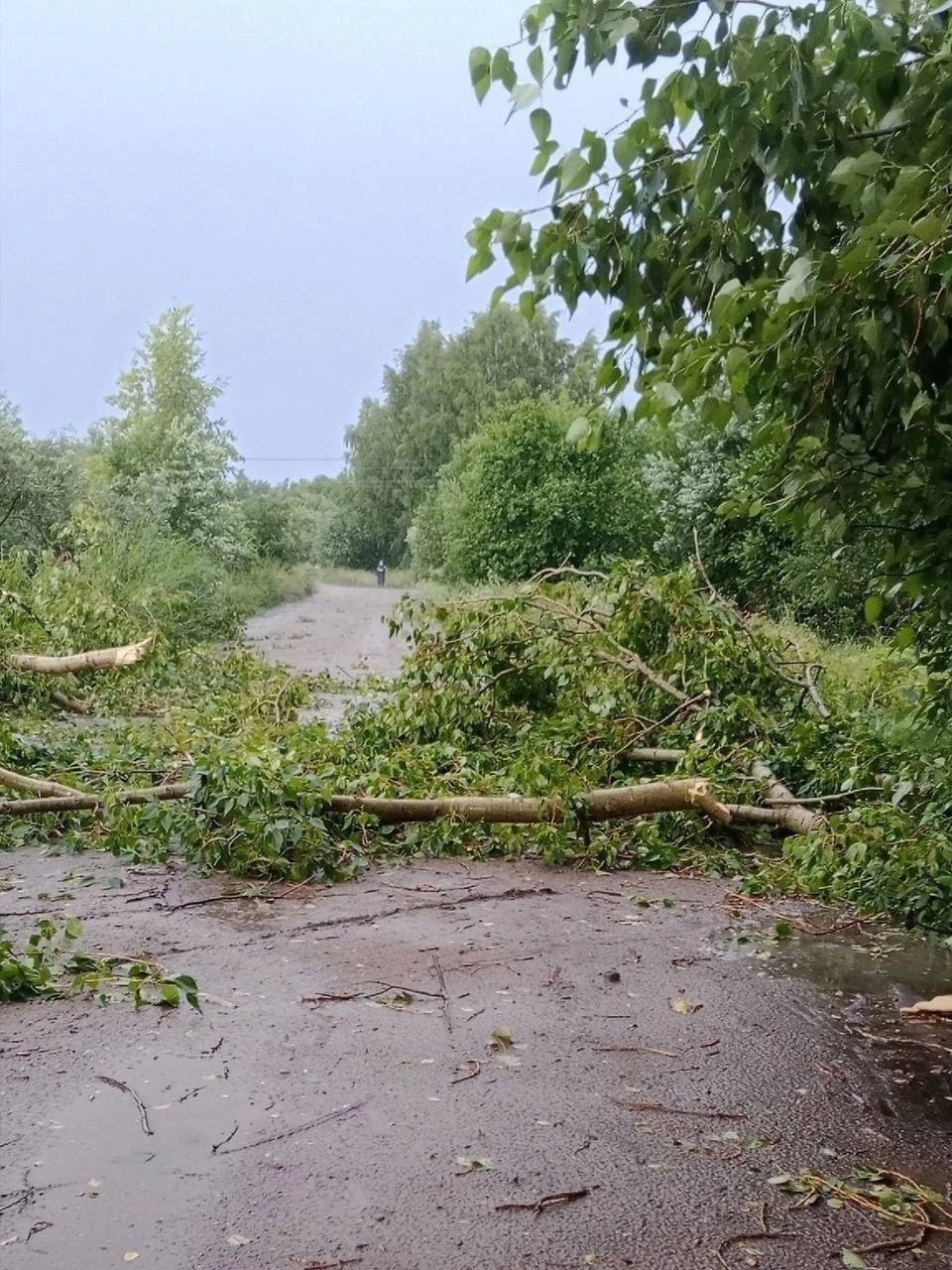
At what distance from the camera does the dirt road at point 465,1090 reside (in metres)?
2.33

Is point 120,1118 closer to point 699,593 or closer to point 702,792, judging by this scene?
point 702,792

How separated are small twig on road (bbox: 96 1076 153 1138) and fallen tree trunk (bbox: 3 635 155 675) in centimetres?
678

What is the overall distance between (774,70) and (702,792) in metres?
4.07

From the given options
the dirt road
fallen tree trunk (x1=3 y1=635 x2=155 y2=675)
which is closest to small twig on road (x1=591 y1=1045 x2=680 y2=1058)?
the dirt road

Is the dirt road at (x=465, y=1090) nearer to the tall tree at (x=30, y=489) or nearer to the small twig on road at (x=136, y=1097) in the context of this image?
the small twig on road at (x=136, y=1097)

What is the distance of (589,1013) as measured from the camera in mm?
3666

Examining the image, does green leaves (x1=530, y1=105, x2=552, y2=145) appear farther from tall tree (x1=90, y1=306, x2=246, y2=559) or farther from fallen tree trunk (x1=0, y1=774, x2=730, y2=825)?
tall tree (x1=90, y1=306, x2=246, y2=559)

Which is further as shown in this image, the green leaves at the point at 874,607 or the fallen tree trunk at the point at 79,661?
the fallen tree trunk at the point at 79,661

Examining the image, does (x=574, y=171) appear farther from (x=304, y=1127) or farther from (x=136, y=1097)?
(x=136, y=1097)

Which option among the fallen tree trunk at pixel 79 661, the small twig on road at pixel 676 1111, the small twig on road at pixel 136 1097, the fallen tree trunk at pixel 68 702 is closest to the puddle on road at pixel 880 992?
the small twig on road at pixel 676 1111

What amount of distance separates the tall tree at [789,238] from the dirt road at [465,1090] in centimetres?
147

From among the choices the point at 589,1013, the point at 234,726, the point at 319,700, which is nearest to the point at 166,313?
the point at 319,700

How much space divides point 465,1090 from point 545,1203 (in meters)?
0.61

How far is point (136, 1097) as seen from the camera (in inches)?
115
